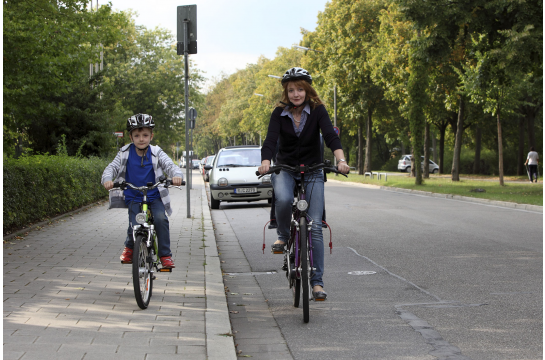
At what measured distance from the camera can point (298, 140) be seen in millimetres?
Answer: 5496

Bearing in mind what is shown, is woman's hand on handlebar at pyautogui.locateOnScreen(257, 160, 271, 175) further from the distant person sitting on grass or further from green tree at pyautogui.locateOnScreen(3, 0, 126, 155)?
the distant person sitting on grass

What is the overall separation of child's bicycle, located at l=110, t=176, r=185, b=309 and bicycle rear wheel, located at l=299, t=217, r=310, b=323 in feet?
3.86

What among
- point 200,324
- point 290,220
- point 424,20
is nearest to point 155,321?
point 200,324

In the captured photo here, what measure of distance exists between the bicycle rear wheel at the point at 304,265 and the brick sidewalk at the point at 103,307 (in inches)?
24.8

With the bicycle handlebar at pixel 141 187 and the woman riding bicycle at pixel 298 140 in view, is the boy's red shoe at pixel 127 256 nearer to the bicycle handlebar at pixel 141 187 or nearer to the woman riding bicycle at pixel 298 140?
the bicycle handlebar at pixel 141 187

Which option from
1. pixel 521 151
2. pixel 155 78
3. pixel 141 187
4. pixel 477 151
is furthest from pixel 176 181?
pixel 155 78

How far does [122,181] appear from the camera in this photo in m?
5.58


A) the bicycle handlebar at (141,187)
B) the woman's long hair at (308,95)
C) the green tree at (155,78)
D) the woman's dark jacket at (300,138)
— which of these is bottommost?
the bicycle handlebar at (141,187)

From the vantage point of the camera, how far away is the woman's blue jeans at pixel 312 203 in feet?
17.4

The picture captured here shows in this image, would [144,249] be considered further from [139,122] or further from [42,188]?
[42,188]

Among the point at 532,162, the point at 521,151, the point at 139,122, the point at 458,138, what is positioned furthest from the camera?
the point at 521,151

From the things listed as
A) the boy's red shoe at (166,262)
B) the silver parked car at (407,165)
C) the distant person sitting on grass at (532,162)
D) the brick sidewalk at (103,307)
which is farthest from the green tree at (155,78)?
→ the boy's red shoe at (166,262)

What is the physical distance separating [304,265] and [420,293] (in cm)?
171

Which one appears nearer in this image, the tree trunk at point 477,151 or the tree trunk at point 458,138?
the tree trunk at point 458,138
